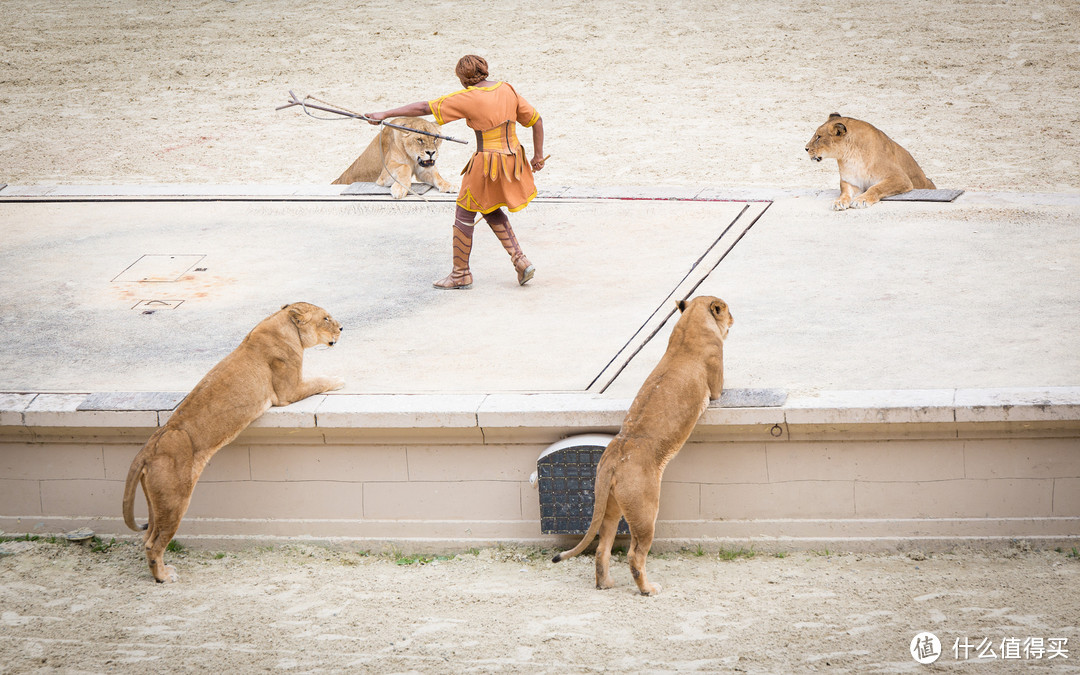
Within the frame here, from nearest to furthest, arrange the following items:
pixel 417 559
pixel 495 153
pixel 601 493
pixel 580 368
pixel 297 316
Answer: pixel 601 493, pixel 417 559, pixel 297 316, pixel 580 368, pixel 495 153

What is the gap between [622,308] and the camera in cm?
836

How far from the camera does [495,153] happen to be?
841cm

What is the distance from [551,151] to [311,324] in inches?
289

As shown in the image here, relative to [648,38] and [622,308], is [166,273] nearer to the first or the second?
[622,308]

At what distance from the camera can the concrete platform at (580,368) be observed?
6.44 m

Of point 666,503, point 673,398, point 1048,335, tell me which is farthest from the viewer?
point 1048,335

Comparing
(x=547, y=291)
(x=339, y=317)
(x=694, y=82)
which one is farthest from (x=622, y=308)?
(x=694, y=82)

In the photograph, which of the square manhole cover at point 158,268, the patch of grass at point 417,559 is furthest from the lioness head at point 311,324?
the square manhole cover at point 158,268

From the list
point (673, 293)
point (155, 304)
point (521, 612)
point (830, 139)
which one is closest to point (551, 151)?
point (830, 139)

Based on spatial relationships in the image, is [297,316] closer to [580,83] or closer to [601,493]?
[601,493]

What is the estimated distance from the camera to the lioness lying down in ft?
20.7

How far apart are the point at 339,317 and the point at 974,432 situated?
4.06 metres

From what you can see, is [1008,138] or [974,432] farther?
[1008,138]

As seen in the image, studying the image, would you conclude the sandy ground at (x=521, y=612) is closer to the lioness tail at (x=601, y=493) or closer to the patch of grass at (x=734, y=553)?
the patch of grass at (x=734, y=553)
